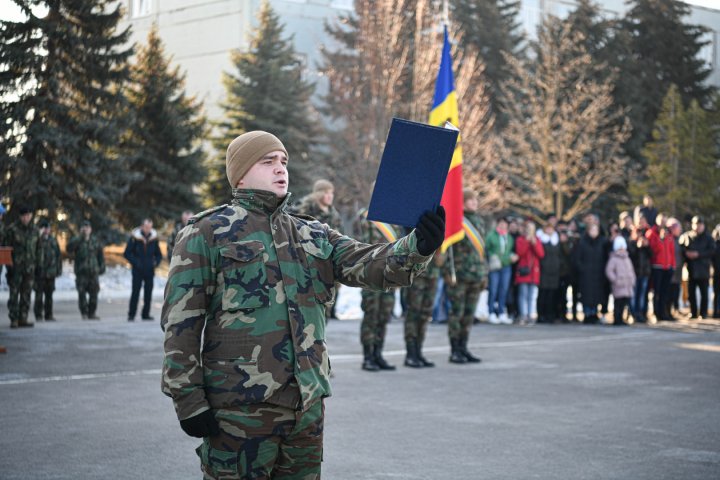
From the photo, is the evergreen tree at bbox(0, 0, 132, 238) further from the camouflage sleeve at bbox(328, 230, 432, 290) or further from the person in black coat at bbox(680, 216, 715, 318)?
the camouflage sleeve at bbox(328, 230, 432, 290)

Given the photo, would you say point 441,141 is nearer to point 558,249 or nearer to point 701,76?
point 558,249

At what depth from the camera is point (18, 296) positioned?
Answer: 17.5 metres

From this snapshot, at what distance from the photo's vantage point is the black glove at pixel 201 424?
12.7ft

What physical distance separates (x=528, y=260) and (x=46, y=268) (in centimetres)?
945

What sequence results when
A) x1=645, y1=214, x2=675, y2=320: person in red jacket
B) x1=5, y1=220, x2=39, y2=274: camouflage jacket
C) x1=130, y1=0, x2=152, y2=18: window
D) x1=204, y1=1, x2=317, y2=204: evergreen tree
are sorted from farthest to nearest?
x1=130, y1=0, x2=152, y2=18: window
x1=204, y1=1, x2=317, y2=204: evergreen tree
x1=645, y1=214, x2=675, y2=320: person in red jacket
x1=5, y1=220, x2=39, y2=274: camouflage jacket

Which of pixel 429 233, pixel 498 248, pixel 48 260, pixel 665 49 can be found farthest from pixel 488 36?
pixel 429 233

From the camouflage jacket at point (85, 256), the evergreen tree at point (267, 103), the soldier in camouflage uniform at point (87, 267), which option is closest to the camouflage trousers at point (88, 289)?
the soldier in camouflage uniform at point (87, 267)

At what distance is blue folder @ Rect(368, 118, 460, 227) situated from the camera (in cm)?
409

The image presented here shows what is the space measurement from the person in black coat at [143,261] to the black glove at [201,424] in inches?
621

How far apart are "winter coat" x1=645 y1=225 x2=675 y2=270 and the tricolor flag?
849 centimetres

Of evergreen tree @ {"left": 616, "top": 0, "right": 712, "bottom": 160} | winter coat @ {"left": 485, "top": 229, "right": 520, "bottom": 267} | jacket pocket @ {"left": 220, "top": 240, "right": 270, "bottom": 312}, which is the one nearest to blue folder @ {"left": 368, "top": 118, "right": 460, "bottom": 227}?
jacket pocket @ {"left": 220, "top": 240, "right": 270, "bottom": 312}

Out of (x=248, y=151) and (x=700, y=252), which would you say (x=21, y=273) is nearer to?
(x=700, y=252)

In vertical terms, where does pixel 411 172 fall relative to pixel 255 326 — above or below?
above

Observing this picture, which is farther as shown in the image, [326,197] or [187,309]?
[326,197]
